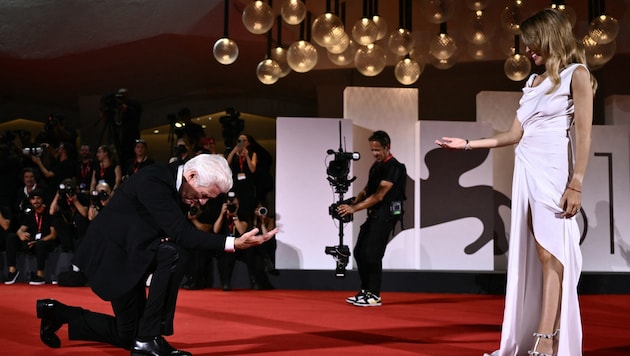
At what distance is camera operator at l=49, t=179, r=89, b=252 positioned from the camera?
25.4 feet

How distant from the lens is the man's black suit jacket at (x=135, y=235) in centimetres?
296

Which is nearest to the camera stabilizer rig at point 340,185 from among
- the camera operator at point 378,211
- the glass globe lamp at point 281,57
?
the camera operator at point 378,211

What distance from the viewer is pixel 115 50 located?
34.5ft

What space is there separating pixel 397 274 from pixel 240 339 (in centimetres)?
378

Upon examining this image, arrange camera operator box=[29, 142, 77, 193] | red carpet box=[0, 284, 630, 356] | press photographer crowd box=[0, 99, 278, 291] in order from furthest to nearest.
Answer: camera operator box=[29, 142, 77, 193], press photographer crowd box=[0, 99, 278, 291], red carpet box=[0, 284, 630, 356]

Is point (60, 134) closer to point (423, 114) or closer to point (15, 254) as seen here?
point (15, 254)

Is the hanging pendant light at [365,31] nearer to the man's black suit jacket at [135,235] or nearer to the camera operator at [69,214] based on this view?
the camera operator at [69,214]

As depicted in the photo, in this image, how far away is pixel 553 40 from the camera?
2.82m

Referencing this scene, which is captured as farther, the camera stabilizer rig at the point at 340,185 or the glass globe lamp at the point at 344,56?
the glass globe lamp at the point at 344,56

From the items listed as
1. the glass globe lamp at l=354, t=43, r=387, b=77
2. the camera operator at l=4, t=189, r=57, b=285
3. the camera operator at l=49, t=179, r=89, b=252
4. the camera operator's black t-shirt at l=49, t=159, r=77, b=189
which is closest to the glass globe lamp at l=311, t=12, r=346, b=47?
the glass globe lamp at l=354, t=43, r=387, b=77

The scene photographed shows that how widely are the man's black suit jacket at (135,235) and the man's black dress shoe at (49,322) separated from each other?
411 mm

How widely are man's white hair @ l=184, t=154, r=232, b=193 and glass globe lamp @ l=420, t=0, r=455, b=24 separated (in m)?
4.01

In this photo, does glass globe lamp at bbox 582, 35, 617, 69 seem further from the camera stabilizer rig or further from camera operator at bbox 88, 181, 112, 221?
camera operator at bbox 88, 181, 112, 221

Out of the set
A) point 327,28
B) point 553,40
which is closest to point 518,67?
point 327,28
